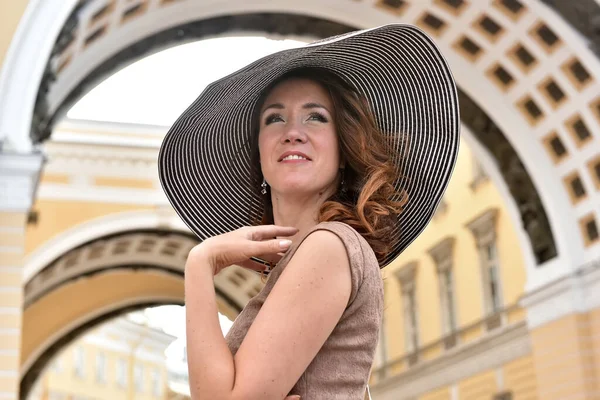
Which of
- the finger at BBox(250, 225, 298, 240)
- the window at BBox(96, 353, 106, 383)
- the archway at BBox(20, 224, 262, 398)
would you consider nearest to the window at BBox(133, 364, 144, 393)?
the window at BBox(96, 353, 106, 383)

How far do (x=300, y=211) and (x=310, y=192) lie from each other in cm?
5

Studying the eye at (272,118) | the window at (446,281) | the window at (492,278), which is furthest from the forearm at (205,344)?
the window at (446,281)

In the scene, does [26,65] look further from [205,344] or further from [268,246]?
[205,344]

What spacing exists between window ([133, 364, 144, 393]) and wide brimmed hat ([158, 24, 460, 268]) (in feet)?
154

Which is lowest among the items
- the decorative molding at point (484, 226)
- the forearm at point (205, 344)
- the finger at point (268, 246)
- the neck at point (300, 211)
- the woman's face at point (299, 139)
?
the forearm at point (205, 344)

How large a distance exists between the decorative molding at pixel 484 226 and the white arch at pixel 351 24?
25.2 ft

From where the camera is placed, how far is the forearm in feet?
5.55

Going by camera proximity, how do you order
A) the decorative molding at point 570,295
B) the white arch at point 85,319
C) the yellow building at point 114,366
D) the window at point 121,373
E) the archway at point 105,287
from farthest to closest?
the window at point 121,373 → the yellow building at point 114,366 → the white arch at point 85,319 → the archway at point 105,287 → the decorative molding at point 570,295

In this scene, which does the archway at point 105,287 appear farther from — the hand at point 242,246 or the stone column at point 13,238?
the hand at point 242,246

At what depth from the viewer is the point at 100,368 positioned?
149ft

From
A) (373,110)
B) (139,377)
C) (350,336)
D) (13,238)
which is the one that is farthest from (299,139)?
(139,377)

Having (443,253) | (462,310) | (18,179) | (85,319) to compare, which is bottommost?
(18,179)

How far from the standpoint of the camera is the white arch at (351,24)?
11.2 meters

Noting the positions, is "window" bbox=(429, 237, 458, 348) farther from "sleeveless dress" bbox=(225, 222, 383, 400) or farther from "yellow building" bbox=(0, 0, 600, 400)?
"sleeveless dress" bbox=(225, 222, 383, 400)
